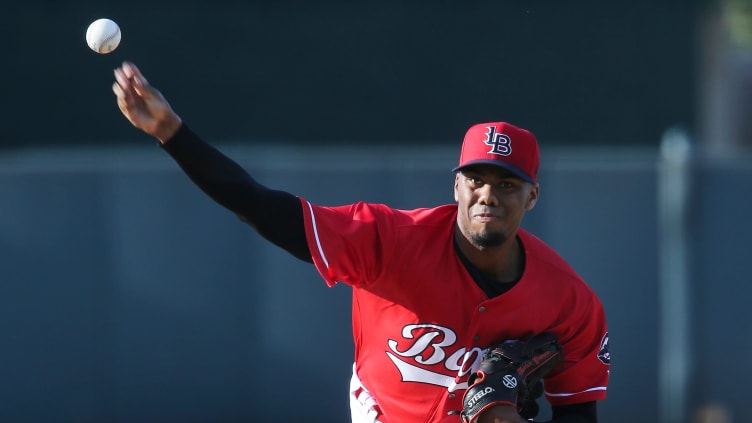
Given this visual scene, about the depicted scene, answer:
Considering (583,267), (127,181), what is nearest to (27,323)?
(127,181)

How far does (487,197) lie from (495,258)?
0.28m

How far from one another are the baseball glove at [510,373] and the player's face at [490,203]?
363 mm

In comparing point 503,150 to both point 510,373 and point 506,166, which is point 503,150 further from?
point 510,373

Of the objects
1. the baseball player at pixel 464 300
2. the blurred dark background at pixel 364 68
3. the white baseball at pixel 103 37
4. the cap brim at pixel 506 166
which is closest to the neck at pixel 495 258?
the baseball player at pixel 464 300

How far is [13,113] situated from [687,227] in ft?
22.0

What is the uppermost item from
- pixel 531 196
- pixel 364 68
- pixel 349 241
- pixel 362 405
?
pixel 364 68

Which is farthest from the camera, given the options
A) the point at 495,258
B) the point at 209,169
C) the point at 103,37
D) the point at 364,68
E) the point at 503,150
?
the point at 364,68

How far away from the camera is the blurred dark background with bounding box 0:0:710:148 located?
436 inches

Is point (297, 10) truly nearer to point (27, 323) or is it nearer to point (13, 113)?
point (13, 113)

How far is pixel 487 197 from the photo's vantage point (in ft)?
12.3

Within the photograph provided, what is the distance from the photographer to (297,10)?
11.4 meters

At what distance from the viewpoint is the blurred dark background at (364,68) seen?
11.1m

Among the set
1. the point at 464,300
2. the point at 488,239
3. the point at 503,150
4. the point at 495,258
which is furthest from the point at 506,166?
the point at 464,300

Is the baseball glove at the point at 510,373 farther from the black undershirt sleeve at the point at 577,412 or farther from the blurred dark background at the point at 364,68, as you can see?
the blurred dark background at the point at 364,68
